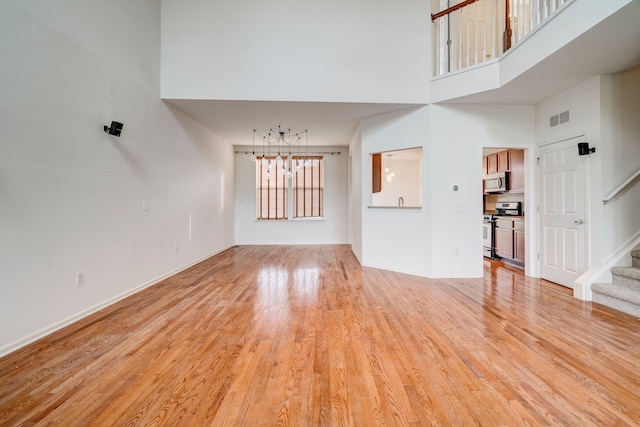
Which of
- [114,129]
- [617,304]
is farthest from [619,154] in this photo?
[114,129]

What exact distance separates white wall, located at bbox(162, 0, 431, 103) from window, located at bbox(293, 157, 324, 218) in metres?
3.96

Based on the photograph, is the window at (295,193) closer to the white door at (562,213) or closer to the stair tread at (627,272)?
the white door at (562,213)

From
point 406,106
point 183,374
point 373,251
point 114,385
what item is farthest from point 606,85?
point 114,385

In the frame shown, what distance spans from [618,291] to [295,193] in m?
6.77

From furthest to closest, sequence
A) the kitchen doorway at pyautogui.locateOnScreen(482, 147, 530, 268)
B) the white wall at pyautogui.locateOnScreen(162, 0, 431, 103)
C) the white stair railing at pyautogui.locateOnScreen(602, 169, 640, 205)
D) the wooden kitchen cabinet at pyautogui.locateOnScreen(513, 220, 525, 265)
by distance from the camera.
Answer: the kitchen doorway at pyautogui.locateOnScreen(482, 147, 530, 268) < the wooden kitchen cabinet at pyautogui.locateOnScreen(513, 220, 525, 265) < the white wall at pyautogui.locateOnScreen(162, 0, 431, 103) < the white stair railing at pyautogui.locateOnScreen(602, 169, 640, 205)

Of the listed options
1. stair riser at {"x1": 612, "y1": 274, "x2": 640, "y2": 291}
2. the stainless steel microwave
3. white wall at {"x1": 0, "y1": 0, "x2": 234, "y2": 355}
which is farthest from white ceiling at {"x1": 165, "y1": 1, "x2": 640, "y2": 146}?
stair riser at {"x1": 612, "y1": 274, "x2": 640, "y2": 291}

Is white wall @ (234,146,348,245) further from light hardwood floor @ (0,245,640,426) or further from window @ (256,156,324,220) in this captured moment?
light hardwood floor @ (0,245,640,426)

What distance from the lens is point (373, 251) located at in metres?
5.20

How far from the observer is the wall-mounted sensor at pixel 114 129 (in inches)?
→ 127

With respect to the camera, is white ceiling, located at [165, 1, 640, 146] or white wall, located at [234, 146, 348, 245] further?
white wall, located at [234, 146, 348, 245]

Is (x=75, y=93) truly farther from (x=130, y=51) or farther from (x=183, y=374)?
(x=183, y=374)

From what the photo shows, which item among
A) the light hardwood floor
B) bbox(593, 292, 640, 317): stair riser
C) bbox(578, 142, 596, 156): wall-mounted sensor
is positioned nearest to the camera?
the light hardwood floor

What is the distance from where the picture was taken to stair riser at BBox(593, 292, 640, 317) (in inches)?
114

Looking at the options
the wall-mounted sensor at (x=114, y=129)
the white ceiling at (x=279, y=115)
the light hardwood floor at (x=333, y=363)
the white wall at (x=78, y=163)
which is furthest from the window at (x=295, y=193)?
the wall-mounted sensor at (x=114, y=129)
